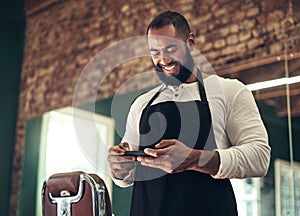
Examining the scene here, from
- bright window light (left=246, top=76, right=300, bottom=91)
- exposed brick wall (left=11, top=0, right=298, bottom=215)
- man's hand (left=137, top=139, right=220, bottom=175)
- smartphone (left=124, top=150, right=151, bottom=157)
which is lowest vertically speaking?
man's hand (left=137, top=139, right=220, bottom=175)

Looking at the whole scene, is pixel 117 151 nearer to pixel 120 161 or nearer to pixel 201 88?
pixel 120 161

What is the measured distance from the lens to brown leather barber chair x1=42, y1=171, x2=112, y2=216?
200cm

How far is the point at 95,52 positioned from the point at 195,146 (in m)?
2.40

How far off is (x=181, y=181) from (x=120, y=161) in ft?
0.86

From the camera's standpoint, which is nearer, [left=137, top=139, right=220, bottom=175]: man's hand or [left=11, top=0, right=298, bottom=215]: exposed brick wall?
[left=137, top=139, right=220, bottom=175]: man's hand

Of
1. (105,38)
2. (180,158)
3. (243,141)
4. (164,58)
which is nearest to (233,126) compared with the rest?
(243,141)

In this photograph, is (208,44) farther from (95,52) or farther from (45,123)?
(45,123)

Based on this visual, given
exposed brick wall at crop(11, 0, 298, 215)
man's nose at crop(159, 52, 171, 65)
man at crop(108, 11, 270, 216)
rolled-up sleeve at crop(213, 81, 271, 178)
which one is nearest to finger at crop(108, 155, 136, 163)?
man at crop(108, 11, 270, 216)

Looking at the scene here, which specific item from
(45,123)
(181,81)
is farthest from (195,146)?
(45,123)

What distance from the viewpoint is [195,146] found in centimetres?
218

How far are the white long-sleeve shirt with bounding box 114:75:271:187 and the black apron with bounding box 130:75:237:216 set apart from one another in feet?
0.13

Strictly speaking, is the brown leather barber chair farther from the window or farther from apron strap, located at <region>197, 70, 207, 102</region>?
the window

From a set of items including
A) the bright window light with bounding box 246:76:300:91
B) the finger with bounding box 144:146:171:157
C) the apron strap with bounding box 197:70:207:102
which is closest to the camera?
the finger with bounding box 144:146:171:157

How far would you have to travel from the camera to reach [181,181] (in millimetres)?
2096
